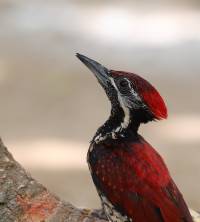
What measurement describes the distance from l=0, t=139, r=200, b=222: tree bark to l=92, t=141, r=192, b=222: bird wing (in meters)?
0.13

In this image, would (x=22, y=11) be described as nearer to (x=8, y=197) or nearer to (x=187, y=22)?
(x=187, y=22)

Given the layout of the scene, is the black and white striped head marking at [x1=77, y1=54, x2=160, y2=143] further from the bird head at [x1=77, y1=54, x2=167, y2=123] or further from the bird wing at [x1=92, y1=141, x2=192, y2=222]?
the bird wing at [x1=92, y1=141, x2=192, y2=222]

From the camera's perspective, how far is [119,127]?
9.16 feet

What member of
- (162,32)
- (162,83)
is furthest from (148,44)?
(162,83)

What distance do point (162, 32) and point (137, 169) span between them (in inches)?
192

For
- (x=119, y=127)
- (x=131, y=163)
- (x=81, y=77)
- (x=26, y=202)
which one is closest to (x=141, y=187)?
(x=131, y=163)

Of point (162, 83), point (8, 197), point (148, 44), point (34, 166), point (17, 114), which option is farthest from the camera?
point (148, 44)

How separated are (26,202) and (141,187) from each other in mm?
393

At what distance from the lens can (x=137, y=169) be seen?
104 inches

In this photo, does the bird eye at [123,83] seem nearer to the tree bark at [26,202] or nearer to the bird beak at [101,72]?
the bird beak at [101,72]

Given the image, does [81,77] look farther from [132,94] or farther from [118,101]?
[132,94]

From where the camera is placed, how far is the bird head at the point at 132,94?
2566 mm

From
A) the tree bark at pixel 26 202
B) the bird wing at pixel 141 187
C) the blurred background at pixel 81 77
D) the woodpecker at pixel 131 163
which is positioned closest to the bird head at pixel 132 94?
the woodpecker at pixel 131 163

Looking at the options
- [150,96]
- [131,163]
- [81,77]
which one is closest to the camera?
[150,96]
